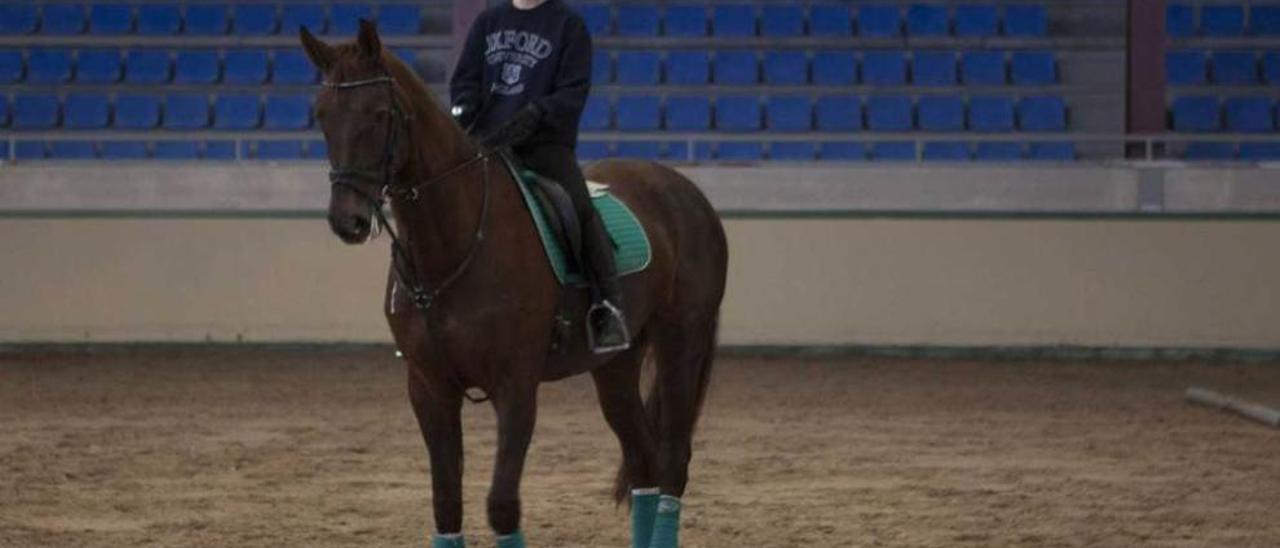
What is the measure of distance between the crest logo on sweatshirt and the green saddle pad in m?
0.30

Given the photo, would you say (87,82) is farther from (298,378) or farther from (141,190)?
(298,378)

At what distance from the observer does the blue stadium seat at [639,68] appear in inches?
835

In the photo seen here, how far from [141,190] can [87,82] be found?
4376mm

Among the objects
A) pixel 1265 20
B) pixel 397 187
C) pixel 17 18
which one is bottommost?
pixel 1265 20

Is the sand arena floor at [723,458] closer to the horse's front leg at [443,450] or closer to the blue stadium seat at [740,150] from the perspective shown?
the horse's front leg at [443,450]

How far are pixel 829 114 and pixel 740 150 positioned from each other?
1023 millimetres

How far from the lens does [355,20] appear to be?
854 inches

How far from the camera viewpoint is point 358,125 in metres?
6.12

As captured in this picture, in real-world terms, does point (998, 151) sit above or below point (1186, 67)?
below

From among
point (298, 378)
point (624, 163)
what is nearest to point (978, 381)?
point (298, 378)

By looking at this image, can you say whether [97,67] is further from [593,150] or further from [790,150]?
[790,150]

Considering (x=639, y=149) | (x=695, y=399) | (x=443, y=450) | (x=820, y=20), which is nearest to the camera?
(x=443, y=450)

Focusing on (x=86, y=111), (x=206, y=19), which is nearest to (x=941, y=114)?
(x=206, y=19)

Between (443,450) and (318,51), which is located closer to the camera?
(318,51)
